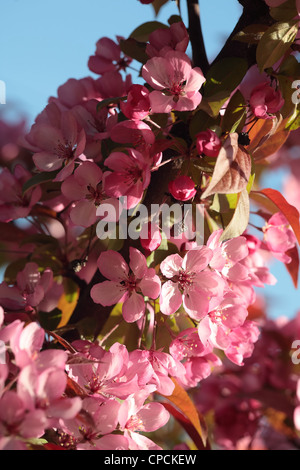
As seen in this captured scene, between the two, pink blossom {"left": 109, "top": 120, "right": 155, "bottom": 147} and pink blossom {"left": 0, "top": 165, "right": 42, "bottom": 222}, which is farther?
pink blossom {"left": 0, "top": 165, "right": 42, "bottom": 222}

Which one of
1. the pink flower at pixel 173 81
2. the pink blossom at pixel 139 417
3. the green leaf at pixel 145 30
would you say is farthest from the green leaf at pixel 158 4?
the pink blossom at pixel 139 417

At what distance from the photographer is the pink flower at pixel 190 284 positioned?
0.66 m

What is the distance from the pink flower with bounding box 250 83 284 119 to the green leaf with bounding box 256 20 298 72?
3 cm

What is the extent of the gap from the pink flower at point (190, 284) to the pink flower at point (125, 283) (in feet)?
0.09

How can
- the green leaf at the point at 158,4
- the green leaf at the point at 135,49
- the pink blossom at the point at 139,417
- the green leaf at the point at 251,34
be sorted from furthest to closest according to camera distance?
the green leaf at the point at 158,4 → the green leaf at the point at 135,49 → the green leaf at the point at 251,34 → the pink blossom at the point at 139,417

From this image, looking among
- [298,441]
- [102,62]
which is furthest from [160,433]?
[102,62]

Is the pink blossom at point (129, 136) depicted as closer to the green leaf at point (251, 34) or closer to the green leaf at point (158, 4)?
the green leaf at point (251, 34)

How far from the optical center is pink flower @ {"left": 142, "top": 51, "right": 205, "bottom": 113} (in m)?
0.65

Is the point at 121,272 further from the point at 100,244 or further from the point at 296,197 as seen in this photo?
the point at 296,197

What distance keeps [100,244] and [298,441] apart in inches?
28.5

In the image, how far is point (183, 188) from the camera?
0.65 metres

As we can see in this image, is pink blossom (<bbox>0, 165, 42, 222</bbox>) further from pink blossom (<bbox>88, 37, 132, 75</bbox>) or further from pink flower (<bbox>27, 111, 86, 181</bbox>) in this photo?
pink blossom (<bbox>88, 37, 132, 75</bbox>)

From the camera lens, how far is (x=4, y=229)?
0.98 meters

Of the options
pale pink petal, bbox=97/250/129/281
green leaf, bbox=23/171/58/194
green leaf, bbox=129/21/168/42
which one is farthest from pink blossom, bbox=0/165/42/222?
green leaf, bbox=129/21/168/42
